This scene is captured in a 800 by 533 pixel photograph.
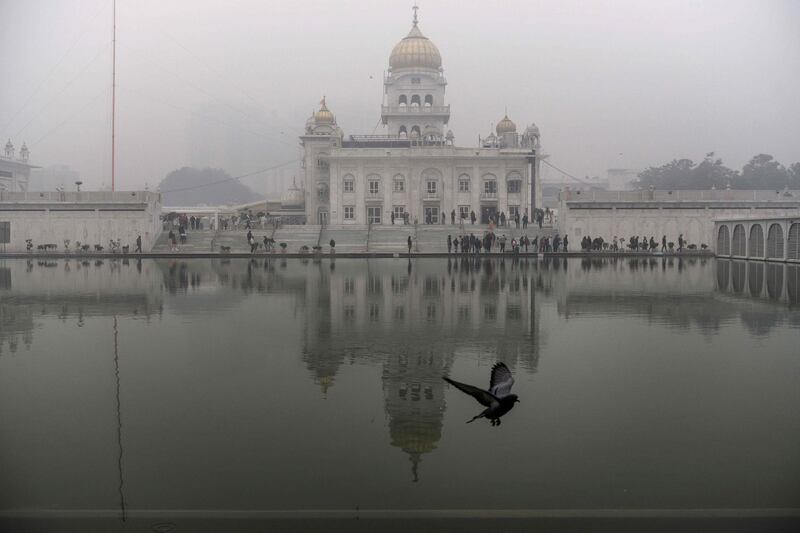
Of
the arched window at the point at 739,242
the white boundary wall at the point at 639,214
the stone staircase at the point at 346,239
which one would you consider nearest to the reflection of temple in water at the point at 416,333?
the arched window at the point at 739,242

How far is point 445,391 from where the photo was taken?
8.80m

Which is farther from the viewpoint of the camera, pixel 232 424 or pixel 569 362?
pixel 569 362

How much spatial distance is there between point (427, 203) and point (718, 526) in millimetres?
54370

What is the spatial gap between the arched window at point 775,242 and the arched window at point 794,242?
2.60 feet

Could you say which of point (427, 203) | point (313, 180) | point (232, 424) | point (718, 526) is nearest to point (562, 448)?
point (718, 526)

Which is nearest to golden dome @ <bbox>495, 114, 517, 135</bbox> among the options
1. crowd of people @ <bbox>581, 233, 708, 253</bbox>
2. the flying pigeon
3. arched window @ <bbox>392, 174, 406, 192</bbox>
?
arched window @ <bbox>392, 174, 406, 192</bbox>

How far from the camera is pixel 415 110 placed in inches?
2650

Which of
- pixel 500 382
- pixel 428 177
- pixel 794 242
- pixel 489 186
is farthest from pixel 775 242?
pixel 500 382

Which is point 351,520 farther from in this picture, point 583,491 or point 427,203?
point 427,203

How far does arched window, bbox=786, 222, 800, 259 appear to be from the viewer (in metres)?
32.5

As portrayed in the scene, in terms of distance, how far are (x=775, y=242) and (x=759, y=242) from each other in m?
1.91

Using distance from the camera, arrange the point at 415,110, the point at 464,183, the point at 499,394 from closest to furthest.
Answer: the point at 499,394
the point at 464,183
the point at 415,110

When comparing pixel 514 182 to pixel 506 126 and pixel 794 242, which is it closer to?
pixel 506 126

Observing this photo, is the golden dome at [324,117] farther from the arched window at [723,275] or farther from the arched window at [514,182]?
the arched window at [723,275]
